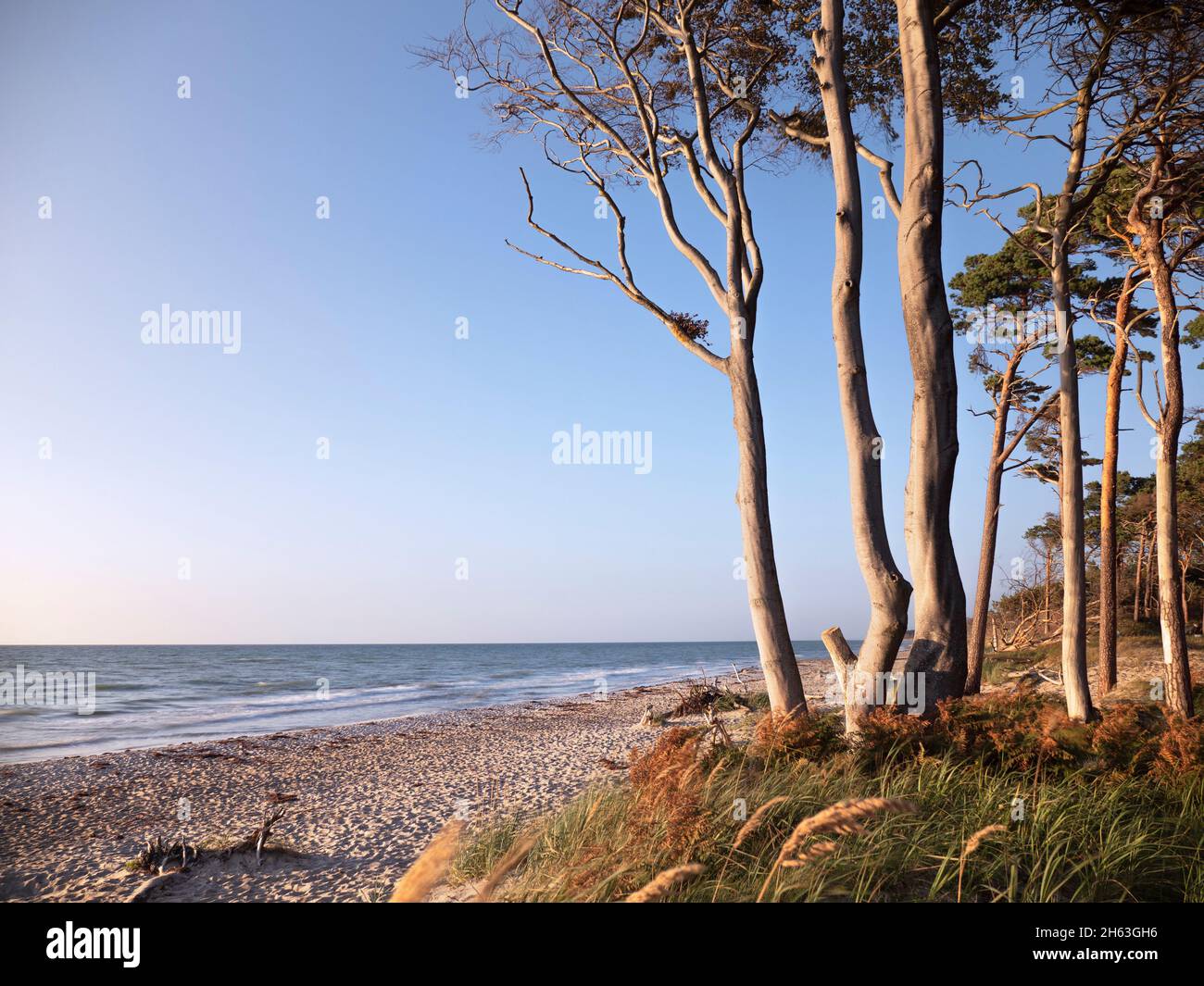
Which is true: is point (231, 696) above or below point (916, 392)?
below

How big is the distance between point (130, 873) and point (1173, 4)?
15.1m

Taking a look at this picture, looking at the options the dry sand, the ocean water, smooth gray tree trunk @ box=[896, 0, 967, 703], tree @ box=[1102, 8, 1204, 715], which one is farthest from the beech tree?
the ocean water

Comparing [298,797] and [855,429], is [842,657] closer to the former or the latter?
[855,429]

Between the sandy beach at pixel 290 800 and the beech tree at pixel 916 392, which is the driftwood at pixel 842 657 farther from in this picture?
the sandy beach at pixel 290 800

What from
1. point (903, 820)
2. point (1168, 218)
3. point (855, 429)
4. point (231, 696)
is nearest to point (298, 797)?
point (903, 820)

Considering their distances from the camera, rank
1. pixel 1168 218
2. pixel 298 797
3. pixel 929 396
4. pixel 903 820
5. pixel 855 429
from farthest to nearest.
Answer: pixel 1168 218 → pixel 298 797 → pixel 855 429 → pixel 929 396 → pixel 903 820

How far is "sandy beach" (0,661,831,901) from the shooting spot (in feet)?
20.2

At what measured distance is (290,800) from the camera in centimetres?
955

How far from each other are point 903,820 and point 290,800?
8296 millimetres

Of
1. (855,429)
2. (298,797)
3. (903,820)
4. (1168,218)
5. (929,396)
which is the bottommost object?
(298,797)

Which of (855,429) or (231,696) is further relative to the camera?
(231,696)

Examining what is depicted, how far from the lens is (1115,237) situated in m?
13.5

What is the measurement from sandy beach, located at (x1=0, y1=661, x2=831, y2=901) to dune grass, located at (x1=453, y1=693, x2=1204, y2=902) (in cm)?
204
